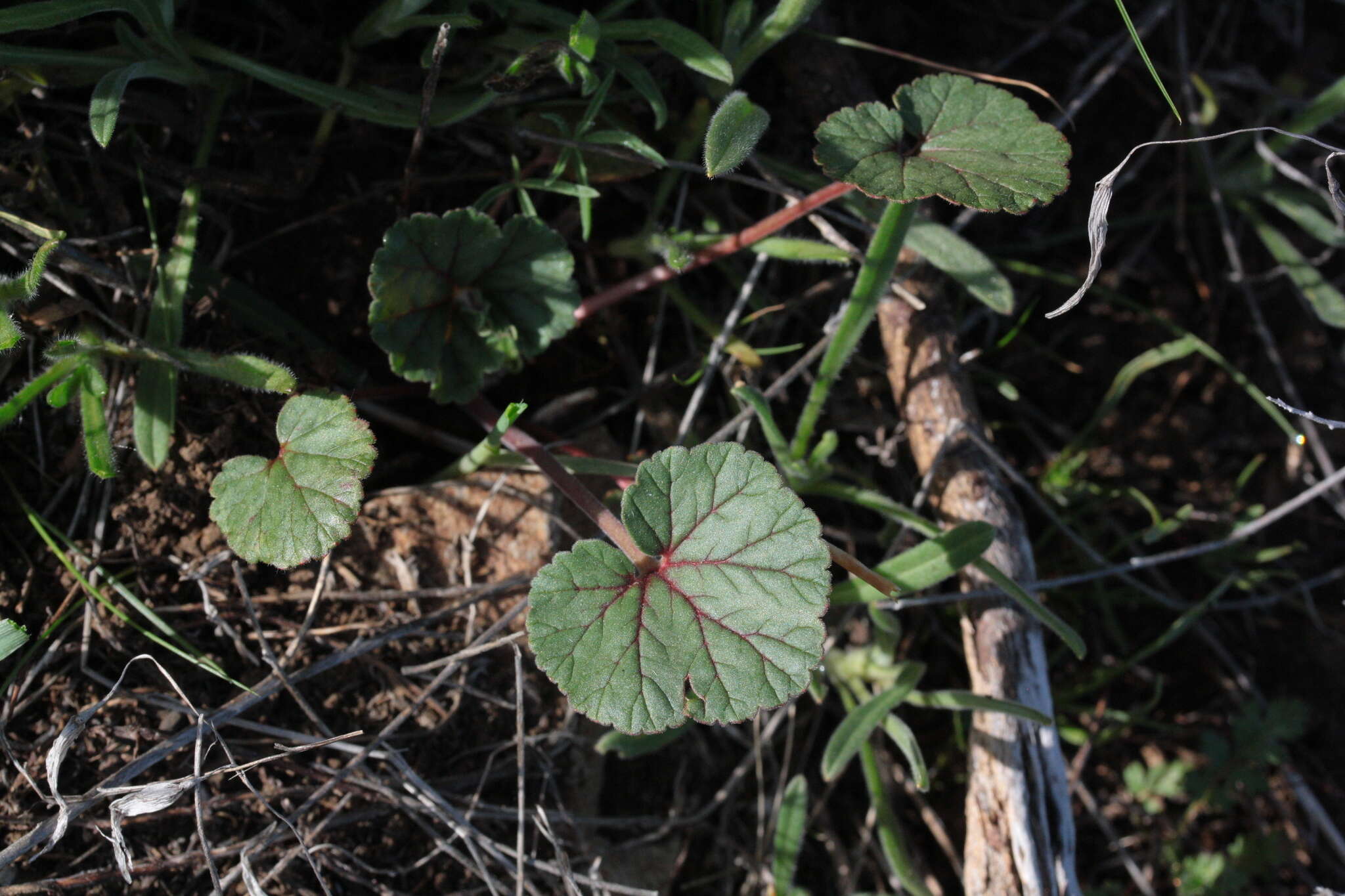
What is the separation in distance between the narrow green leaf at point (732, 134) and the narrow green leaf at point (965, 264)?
1.85 ft

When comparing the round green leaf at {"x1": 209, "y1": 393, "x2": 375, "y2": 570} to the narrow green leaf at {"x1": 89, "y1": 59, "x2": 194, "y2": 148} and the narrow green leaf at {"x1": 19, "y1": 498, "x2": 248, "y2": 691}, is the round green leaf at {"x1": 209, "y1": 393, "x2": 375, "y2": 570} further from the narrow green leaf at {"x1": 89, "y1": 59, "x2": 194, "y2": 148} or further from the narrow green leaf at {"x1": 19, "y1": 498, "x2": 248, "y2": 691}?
the narrow green leaf at {"x1": 89, "y1": 59, "x2": 194, "y2": 148}

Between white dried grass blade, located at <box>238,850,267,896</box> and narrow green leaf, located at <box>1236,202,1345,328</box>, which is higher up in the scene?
narrow green leaf, located at <box>1236,202,1345,328</box>

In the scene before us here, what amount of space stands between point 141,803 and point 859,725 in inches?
52.7

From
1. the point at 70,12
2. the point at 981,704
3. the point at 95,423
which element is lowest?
the point at 981,704

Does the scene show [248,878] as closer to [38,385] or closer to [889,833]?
[38,385]

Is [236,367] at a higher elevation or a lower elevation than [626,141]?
lower

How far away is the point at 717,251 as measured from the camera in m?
2.06

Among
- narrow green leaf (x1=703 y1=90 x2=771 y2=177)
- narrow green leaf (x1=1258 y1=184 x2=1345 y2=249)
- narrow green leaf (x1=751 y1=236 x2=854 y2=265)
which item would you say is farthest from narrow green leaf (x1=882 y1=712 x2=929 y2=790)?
narrow green leaf (x1=1258 y1=184 x2=1345 y2=249)

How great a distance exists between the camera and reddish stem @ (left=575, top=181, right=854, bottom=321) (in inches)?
75.9

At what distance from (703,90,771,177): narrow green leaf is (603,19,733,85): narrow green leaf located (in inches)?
8.6

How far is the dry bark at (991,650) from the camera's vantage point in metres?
1.89

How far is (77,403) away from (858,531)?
176cm

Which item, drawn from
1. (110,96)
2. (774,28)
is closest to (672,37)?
(774,28)

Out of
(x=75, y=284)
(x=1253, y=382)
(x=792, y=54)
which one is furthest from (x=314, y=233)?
(x=1253, y=382)
